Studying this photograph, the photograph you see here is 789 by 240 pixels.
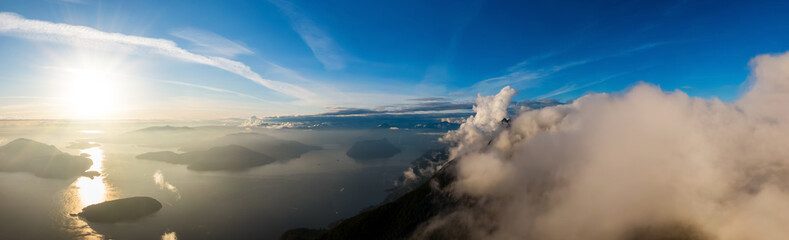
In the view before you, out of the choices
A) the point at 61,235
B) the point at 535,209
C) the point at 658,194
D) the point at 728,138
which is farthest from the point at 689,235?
the point at 61,235

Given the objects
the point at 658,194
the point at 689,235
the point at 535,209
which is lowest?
the point at 535,209

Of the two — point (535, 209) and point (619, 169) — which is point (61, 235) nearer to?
point (535, 209)

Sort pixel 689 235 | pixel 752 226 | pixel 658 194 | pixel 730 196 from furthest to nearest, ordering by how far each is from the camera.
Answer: pixel 658 194
pixel 689 235
pixel 730 196
pixel 752 226

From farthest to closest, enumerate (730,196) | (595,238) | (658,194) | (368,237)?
(368,237)
(595,238)
(658,194)
(730,196)

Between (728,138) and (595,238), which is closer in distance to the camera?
(728,138)

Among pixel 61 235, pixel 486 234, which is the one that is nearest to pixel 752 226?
pixel 486 234

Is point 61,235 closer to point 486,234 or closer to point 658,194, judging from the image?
point 486,234

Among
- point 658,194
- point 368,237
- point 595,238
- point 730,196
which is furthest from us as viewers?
point 368,237

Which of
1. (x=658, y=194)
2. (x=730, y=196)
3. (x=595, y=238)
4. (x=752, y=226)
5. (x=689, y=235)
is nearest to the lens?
(x=752, y=226)

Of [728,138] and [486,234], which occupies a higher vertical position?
[728,138]
